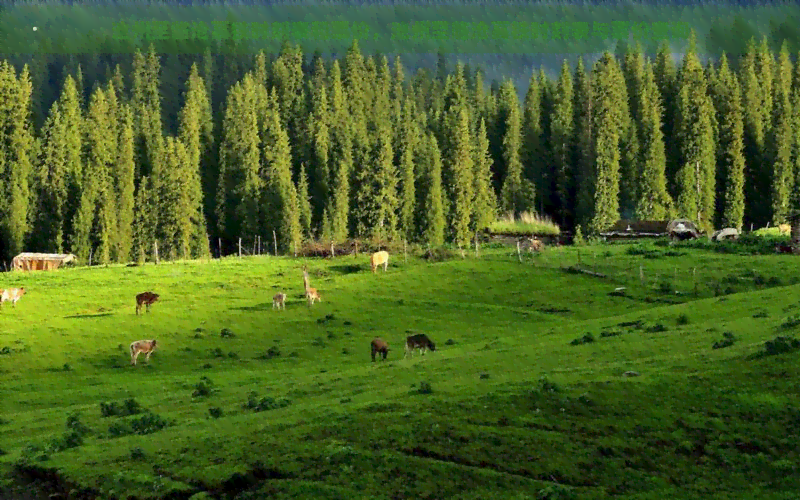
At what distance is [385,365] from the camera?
49.8m

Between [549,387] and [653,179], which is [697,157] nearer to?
[653,179]

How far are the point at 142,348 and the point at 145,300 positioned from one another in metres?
14.0

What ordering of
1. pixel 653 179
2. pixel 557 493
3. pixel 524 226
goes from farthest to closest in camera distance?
pixel 524 226, pixel 653 179, pixel 557 493

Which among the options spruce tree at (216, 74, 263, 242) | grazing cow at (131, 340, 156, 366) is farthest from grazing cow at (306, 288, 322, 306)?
spruce tree at (216, 74, 263, 242)

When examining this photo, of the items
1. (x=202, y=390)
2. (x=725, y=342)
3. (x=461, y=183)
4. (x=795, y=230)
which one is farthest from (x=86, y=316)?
(x=461, y=183)

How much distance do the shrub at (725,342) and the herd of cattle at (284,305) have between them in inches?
620

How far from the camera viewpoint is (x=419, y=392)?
1483 inches

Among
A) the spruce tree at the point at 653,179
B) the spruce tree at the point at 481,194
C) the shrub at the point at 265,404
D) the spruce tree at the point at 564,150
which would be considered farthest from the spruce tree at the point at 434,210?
the shrub at the point at 265,404

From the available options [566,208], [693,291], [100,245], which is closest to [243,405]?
[693,291]

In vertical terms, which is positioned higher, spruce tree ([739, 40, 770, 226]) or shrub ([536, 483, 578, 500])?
spruce tree ([739, 40, 770, 226])

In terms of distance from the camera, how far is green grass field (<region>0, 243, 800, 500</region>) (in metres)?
30.1

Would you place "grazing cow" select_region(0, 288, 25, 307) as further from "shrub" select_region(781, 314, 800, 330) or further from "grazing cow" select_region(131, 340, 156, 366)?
"shrub" select_region(781, 314, 800, 330)

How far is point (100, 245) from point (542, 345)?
268 feet

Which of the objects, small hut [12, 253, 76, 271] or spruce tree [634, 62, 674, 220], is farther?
spruce tree [634, 62, 674, 220]
